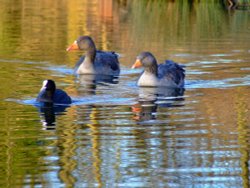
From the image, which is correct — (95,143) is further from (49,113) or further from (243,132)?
(49,113)

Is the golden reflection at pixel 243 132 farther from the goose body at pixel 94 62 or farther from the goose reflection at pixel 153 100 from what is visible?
the goose body at pixel 94 62

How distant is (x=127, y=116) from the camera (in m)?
14.3

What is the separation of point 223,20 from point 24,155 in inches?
969

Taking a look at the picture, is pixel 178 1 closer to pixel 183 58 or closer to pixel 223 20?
pixel 223 20

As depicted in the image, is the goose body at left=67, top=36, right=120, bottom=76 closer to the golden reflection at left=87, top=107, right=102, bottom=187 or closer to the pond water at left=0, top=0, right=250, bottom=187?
the pond water at left=0, top=0, right=250, bottom=187

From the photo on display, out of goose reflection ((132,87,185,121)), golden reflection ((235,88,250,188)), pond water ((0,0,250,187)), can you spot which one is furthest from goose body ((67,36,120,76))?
golden reflection ((235,88,250,188))

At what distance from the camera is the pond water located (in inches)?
394

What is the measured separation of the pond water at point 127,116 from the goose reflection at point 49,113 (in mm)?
22

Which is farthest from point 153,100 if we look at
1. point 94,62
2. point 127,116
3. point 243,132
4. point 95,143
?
point 94,62

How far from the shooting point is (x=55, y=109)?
15.2 meters

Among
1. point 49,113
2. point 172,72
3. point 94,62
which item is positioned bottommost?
point 94,62

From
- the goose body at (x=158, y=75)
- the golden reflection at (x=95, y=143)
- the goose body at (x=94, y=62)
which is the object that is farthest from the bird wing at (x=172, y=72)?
the golden reflection at (x=95, y=143)

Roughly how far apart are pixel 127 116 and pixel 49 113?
4.55 feet

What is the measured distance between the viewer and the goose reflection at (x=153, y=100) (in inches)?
575
